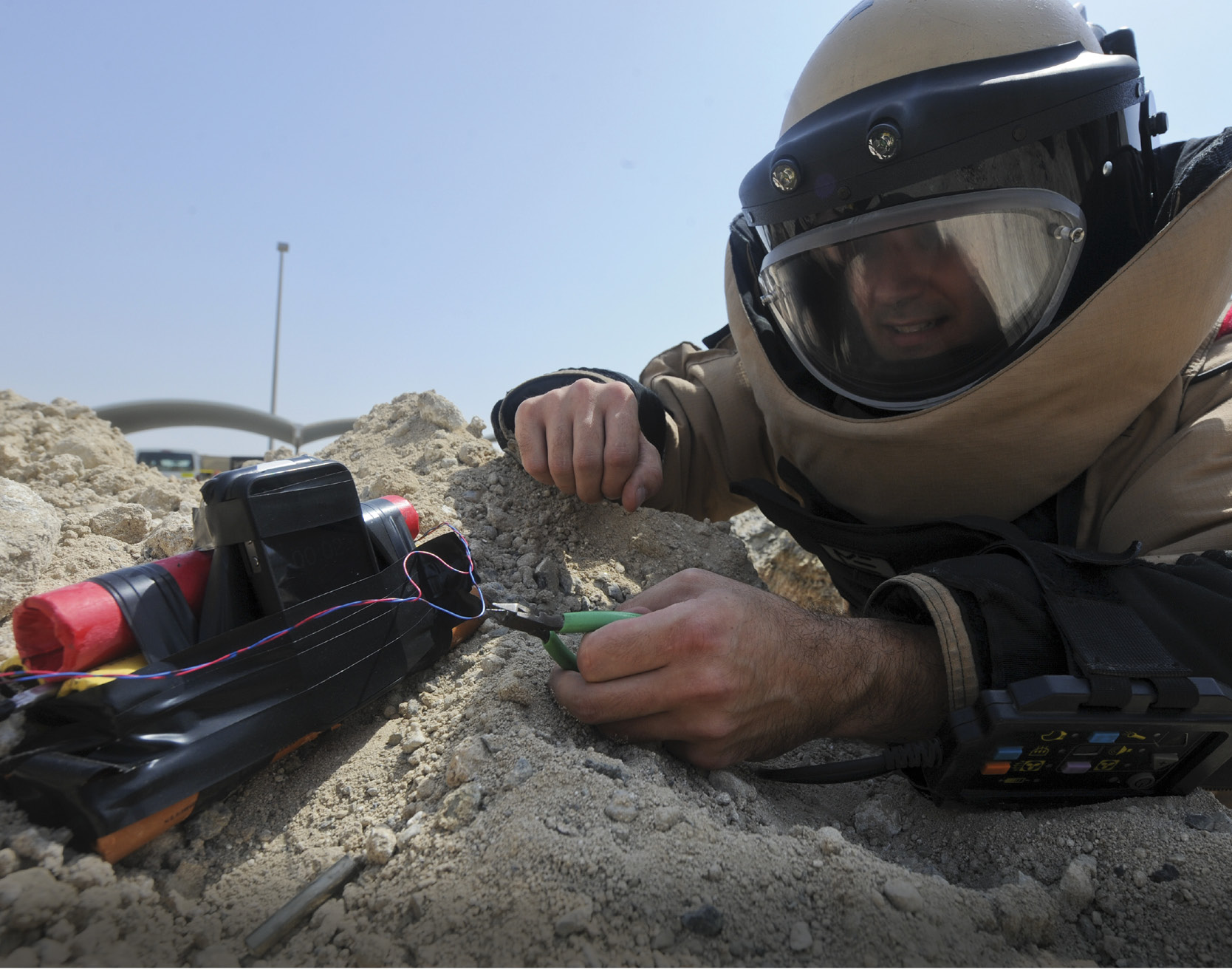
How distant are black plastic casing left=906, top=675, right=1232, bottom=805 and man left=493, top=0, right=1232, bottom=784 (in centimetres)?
5

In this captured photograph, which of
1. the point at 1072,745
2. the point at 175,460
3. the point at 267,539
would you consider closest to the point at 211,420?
the point at 175,460

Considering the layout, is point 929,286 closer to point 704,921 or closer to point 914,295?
point 914,295

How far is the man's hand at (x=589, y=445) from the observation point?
1.86 m

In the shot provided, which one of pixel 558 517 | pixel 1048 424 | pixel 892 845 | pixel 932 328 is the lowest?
pixel 892 845

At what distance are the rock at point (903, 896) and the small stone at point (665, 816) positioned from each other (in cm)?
27

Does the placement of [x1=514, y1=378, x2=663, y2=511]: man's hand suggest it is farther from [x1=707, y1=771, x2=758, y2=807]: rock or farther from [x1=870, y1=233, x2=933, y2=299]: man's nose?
[x1=707, y1=771, x2=758, y2=807]: rock

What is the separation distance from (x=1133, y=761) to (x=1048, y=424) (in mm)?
714

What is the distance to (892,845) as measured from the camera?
1150mm

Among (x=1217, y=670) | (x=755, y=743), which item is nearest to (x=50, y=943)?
(x=755, y=743)

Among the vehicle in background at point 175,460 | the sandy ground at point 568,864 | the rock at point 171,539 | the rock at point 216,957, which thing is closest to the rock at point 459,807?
the sandy ground at point 568,864

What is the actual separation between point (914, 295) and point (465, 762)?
4.71 feet

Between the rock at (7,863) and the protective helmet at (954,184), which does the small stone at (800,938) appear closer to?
the rock at (7,863)

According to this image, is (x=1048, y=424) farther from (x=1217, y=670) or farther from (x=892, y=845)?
(x=892, y=845)

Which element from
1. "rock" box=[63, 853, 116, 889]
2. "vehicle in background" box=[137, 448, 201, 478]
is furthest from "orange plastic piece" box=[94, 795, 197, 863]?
"vehicle in background" box=[137, 448, 201, 478]
